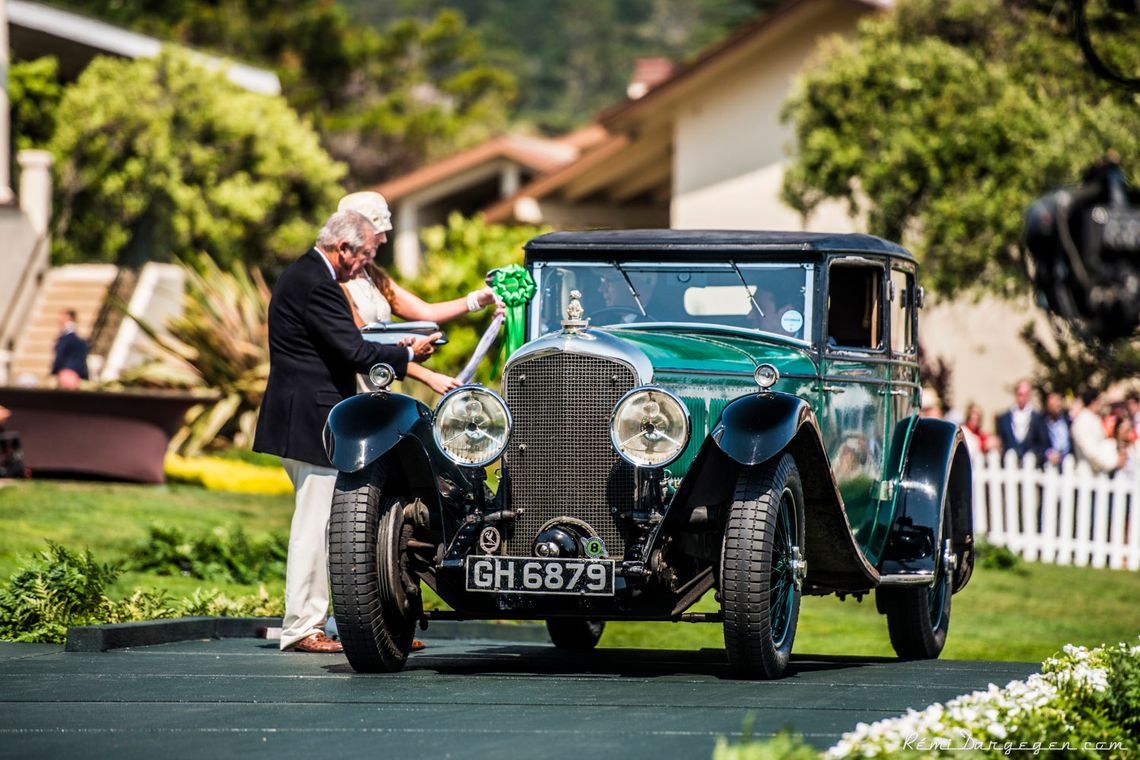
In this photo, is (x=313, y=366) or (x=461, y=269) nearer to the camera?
(x=313, y=366)

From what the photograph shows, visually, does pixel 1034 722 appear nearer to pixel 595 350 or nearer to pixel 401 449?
pixel 595 350

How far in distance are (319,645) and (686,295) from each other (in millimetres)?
2489

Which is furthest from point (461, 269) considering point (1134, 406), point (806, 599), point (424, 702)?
point (424, 702)

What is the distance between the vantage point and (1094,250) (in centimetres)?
552

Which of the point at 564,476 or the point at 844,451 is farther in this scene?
the point at 844,451

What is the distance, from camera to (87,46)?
3234 cm

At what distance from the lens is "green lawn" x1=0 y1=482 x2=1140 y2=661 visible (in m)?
12.7

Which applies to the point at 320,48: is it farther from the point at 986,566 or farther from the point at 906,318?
the point at 906,318

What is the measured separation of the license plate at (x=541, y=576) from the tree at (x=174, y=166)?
22.7 m

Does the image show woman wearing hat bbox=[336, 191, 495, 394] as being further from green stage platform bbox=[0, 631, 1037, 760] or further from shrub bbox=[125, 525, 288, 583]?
shrub bbox=[125, 525, 288, 583]

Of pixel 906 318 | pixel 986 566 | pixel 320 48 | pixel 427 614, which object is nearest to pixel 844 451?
pixel 906 318

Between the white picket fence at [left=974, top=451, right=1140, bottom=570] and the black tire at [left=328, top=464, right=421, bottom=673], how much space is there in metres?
12.3

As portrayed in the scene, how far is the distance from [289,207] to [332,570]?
1127 inches

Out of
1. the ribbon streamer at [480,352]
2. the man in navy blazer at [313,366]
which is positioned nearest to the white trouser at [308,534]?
the man in navy blazer at [313,366]
